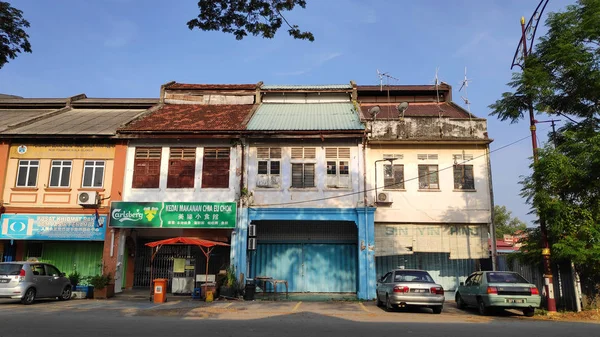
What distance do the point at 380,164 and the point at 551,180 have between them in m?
7.77

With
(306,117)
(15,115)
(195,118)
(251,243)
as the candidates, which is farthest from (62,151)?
(306,117)

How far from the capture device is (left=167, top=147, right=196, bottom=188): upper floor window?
19969 mm

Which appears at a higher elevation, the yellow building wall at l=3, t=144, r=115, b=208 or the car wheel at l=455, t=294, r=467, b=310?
the yellow building wall at l=3, t=144, r=115, b=208

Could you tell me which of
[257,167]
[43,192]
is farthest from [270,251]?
[43,192]

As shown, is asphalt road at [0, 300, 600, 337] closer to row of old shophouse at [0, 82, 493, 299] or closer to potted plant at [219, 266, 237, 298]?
potted plant at [219, 266, 237, 298]

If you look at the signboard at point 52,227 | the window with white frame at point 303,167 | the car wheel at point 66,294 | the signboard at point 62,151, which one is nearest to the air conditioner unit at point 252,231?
the window with white frame at point 303,167

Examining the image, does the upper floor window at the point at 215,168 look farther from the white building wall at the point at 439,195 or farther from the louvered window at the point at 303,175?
the white building wall at the point at 439,195

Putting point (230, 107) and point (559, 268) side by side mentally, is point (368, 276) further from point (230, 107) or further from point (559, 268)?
point (230, 107)

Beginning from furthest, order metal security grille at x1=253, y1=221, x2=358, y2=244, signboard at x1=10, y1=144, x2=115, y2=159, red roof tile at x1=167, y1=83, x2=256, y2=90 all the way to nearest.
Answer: red roof tile at x1=167, y1=83, x2=256, y2=90 < metal security grille at x1=253, y1=221, x2=358, y2=244 < signboard at x1=10, y1=144, x2=115, y2=159

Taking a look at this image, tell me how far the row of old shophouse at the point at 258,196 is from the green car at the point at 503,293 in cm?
516

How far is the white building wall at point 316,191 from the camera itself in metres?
19.6

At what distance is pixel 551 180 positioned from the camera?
46.2ft

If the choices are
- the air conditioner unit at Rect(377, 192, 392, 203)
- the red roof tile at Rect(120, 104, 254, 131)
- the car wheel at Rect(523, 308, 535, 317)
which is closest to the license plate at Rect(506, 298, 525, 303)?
the car wheel at Rect(523, 308, 535, 317)

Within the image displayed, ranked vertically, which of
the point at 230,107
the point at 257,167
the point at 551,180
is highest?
the point at 230,107
